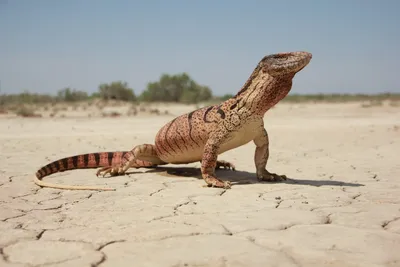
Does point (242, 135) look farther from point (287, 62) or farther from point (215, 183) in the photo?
point (287, 62)

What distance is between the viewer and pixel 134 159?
6.51 meters

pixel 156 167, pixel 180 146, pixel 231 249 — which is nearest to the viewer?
pixel 231 249

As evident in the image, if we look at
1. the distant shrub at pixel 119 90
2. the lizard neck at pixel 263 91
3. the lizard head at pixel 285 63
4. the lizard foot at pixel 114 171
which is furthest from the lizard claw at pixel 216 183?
the distant shrub at pixel 119 90

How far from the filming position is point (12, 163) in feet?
25.0

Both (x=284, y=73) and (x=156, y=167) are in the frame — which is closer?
(x=284, y=73)

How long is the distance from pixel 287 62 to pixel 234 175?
1994mm

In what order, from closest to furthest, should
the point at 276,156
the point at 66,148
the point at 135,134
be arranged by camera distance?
the point at 276,156 → the point at 66,148 → the point at 135,134

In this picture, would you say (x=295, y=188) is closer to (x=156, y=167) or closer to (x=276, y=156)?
(x=156, y=167)

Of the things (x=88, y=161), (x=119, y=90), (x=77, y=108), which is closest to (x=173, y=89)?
(x=119, y=90)

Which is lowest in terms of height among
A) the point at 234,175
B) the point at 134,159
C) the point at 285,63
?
the point at 234,175

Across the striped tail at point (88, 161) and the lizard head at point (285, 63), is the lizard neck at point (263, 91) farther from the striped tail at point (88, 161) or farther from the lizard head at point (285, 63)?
the striped tail at point (88, 161)

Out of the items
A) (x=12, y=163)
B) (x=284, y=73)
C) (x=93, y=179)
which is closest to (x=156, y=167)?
(x=93, y=179)

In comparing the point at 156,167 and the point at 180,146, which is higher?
the point at 180,146

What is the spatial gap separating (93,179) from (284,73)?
115 inches
